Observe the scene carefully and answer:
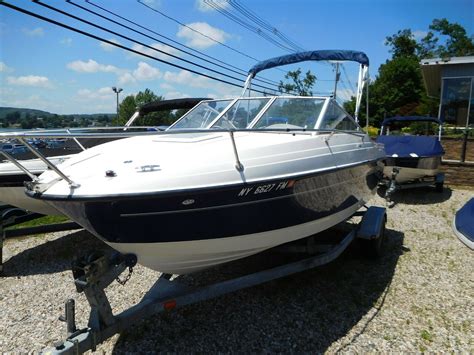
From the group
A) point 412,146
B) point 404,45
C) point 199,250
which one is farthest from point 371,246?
point 404,45

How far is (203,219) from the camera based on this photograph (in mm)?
2721

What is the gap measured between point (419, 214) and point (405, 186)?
1226mm

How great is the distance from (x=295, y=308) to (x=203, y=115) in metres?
2.31

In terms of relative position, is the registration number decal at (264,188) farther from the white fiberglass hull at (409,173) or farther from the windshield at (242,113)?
the white fiberglass hull at (409,173)

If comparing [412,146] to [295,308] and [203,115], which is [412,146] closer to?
[203,115]

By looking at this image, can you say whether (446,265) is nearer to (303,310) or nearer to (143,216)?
(303,310)

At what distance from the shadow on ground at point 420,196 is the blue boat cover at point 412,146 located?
3.13ft

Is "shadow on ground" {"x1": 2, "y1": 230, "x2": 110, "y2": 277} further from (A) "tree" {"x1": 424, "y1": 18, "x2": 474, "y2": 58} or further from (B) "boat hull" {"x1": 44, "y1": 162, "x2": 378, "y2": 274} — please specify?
(A) "tree" {"x1": 424, "y1": 18, "x2": 474, "y2": 58}

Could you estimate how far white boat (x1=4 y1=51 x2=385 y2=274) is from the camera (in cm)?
255

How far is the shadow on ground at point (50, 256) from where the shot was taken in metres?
4.41

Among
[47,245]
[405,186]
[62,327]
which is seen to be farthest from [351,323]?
[405,186]

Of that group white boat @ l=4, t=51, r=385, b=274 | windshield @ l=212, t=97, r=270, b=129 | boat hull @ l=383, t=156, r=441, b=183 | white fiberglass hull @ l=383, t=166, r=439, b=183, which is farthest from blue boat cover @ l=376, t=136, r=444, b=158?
windshield @ l=212, t=97, r=270, b=129

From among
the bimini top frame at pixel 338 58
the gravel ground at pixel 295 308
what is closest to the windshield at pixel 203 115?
the bimini top frame at pixel 338 58

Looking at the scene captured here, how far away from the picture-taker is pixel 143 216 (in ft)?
8.44
